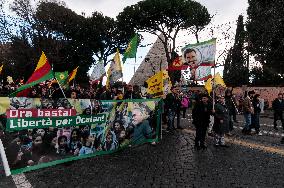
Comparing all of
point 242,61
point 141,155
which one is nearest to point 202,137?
point 141,155

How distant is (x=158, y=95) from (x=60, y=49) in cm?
3348

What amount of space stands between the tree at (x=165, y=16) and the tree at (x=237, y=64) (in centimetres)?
492

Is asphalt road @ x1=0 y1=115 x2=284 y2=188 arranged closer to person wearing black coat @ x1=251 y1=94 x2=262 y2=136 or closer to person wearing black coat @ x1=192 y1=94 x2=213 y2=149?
person wearing black coat @ x1=192 y1=94 x2=213 y2=149

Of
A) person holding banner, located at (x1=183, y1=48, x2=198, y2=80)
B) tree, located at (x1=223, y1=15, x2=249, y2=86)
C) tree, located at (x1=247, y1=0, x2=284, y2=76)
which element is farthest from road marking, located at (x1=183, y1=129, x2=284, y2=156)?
tree, located at (x1=223, y1=15, x2=249, y2=86)

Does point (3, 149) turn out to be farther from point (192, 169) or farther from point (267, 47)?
point (267, 47)

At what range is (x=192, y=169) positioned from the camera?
7.61 meters

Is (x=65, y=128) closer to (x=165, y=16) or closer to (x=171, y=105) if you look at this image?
(x=171, y=105)

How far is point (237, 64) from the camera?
1700 inches

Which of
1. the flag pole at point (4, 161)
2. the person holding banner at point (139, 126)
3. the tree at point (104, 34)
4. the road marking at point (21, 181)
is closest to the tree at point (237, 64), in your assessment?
the tree at point (104, 34)

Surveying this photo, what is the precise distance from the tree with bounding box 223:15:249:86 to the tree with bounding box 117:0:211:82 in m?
4.92

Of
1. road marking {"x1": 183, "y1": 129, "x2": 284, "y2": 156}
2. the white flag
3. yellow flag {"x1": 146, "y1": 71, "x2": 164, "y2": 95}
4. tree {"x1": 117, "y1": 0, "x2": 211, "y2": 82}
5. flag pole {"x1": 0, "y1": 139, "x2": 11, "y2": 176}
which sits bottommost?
road marking {"x1": 183, "y1": 129, "x2": 284, "y2": 156}

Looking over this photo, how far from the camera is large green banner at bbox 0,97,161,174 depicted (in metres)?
6.95

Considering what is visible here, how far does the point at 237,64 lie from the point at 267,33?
36.7 feet

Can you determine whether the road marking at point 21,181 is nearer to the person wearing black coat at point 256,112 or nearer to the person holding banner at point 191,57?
the person holding banner at point 191,57
